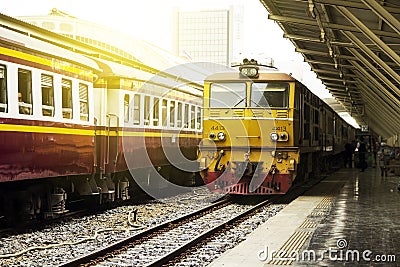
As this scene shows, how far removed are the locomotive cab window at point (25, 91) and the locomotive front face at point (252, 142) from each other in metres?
6.49

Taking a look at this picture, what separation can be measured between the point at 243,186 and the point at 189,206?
1500mm

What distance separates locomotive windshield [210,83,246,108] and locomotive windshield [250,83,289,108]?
28 cm

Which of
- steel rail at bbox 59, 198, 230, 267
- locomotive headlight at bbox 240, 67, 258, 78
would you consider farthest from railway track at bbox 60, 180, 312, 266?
locomotive headlight at bbox 240, 67, 258, 78

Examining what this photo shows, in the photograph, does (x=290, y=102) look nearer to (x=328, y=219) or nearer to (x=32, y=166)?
(x=328, y=219)

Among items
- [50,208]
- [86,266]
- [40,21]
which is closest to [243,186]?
[50,208]

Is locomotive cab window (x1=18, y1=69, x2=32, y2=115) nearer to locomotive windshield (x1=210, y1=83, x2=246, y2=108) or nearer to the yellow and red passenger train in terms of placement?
the yellow and red passenger train

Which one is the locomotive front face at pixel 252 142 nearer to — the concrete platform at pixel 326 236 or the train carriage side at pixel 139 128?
the concrete platform at pixel 326 236

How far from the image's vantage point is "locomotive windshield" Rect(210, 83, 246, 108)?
1702 centimetres

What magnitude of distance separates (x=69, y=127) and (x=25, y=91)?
5.53 feet

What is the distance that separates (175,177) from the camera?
69.9 ft

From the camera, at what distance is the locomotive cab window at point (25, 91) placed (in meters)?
10.7

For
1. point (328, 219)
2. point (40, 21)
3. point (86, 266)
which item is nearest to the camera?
point (86, 266)

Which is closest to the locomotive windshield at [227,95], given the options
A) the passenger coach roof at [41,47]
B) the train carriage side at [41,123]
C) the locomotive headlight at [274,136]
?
the locomotive headlight at [274,136]

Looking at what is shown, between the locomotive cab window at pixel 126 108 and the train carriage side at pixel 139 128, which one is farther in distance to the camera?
the locomotive cab window at pixel 126 108
